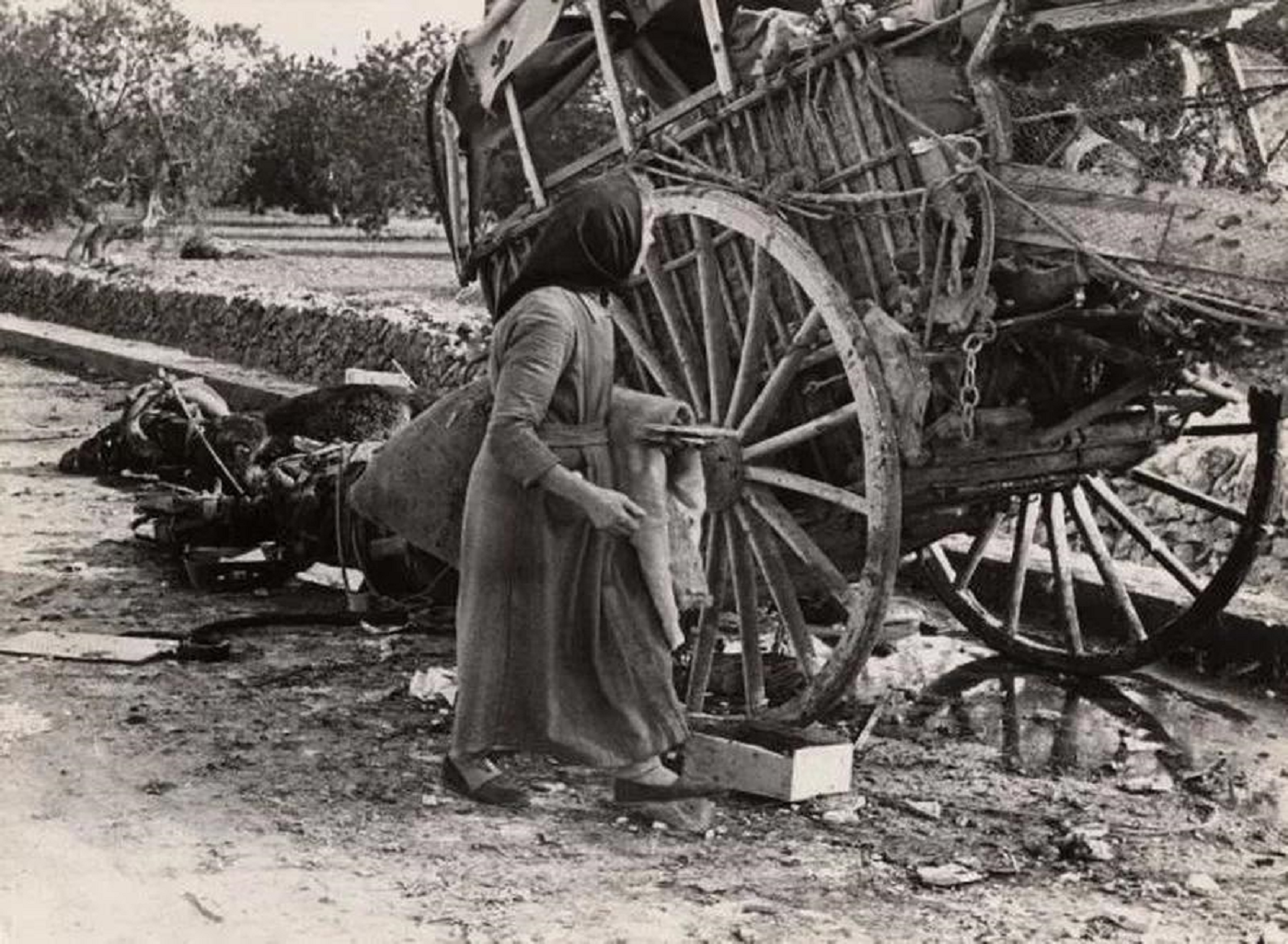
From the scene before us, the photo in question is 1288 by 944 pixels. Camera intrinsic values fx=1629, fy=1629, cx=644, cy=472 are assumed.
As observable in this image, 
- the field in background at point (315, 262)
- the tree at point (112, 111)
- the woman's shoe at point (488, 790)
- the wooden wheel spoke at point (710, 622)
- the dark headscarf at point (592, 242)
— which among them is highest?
the tree at point (112, 111)

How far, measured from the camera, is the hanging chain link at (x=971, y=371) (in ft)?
16.3

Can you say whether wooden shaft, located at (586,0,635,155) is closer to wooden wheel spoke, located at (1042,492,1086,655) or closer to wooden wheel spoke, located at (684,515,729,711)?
wooden wheel spoke, located at (684,515,729,711)

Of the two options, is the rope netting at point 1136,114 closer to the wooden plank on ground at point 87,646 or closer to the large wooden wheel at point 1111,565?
the large wooden wheel at point 1111,565

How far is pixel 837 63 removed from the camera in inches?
209

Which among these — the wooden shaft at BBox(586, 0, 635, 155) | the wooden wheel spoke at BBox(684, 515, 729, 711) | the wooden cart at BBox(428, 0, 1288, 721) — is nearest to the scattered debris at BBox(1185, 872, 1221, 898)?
the wooden cart at BBox(428, 0, 1288, 721)

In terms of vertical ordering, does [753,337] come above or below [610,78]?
below

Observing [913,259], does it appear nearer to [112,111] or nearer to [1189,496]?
[1189,496]

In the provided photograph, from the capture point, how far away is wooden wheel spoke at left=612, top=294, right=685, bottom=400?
613cm

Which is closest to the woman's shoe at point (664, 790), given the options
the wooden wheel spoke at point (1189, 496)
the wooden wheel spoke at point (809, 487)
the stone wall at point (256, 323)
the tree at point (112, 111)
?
the wooden wheel spoke at point (809, 487)

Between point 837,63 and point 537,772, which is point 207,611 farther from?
point 837,63

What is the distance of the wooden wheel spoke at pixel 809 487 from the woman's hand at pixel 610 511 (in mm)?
860

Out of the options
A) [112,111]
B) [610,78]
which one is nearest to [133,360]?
[610,78]

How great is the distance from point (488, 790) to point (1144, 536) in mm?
3137

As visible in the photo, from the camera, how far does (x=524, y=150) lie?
662cm
